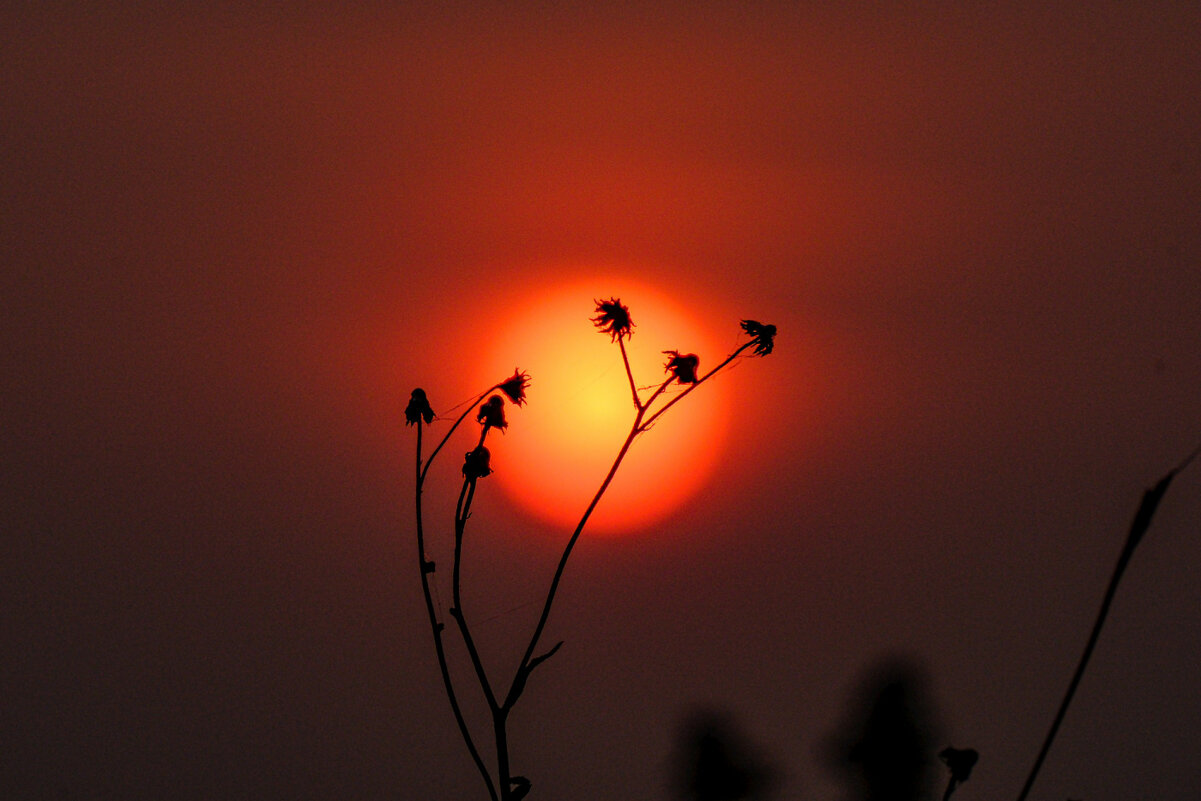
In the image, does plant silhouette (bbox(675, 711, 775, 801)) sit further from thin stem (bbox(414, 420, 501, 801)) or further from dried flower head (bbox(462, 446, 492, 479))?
dried flower head (bbox(462, 446, 492, 479))

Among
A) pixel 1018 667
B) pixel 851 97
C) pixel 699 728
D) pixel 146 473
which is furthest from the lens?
pixel 851 97

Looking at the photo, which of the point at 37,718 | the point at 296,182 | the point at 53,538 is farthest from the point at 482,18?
the point at 37,718

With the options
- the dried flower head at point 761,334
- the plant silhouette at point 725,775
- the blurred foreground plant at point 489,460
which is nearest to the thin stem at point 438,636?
the blurred foreground plant at point 489,460

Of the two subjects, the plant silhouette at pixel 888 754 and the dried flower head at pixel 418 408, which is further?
the dried flower head at pixel 418 408

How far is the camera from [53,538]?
1.34 metres

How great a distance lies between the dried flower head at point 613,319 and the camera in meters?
0.79

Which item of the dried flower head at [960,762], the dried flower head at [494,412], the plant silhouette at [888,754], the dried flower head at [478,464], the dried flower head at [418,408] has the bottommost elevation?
the plant silhouette at [888,754]

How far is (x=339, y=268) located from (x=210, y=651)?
58 cm

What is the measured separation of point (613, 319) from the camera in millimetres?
792

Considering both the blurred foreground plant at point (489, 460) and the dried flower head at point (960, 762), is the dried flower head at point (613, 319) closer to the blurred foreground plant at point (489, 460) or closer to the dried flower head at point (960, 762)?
the blurred foreground plant at point (489, 460)

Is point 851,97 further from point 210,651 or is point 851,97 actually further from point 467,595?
point 210,651

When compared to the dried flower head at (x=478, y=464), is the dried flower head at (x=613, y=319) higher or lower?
higher

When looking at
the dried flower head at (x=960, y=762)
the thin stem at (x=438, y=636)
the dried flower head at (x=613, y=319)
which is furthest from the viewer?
the dried flower head at (x=613, y=319)

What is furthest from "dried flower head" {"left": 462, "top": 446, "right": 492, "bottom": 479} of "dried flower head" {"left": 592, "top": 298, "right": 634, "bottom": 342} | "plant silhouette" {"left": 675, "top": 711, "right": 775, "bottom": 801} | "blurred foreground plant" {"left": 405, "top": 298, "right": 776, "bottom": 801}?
"plant silhouette" {"left": 675, "top": 711, "right": 775, "bottom": 801}
